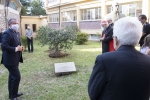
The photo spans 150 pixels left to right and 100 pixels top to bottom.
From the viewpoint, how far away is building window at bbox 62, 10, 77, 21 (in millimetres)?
24503

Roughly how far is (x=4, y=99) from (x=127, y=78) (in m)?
3.75

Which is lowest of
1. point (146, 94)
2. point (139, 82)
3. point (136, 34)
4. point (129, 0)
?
point (146, 94)

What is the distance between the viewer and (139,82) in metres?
1.69

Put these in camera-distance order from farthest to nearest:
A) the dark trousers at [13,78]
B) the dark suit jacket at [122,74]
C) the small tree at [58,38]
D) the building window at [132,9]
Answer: the building window at [132,9]
the small tree at [58,38]
the dark trousers at [13,78]
the dark suit jacket at [122,74]

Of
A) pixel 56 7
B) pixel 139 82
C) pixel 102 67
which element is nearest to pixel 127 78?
pixel 139 82

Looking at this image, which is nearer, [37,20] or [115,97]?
[115,97]

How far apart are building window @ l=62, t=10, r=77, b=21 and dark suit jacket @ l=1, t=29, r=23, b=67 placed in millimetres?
20445

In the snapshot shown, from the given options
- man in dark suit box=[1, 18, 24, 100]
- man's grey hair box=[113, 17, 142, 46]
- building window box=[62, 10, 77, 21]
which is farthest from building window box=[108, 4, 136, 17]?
man's grey hair box=[113, 17, 142, 46]

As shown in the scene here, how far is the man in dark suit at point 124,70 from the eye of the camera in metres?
1.64

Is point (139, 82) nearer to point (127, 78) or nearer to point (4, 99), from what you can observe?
point (127, 78)

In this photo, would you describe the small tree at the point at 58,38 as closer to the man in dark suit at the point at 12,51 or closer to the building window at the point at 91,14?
the man in dark suit at the point at 12,51

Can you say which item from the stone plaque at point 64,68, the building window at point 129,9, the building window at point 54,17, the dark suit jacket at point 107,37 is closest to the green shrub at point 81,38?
the building window at point 129,9

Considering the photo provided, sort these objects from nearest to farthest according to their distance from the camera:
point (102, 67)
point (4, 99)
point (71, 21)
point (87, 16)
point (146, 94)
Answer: point (102, 67)
point (146, 94)
point (4, 99)
point (87, 16)
point (71, 21)

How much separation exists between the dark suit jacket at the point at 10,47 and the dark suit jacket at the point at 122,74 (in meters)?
2.85
